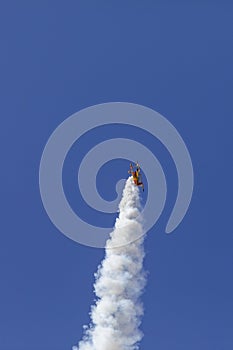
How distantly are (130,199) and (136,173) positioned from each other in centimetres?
591

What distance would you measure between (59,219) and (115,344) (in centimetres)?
2620

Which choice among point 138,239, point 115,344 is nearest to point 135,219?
point 138,239

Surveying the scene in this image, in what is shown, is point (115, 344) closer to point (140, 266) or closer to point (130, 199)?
point (140, 266)

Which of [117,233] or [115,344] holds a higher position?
[117,233]

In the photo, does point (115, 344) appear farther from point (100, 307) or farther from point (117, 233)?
point (117, 233)

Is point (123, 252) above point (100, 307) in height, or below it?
above

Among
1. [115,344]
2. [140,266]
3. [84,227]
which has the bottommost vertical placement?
[115,344]

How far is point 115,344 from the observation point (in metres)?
124

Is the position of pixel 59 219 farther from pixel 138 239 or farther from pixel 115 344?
pixel 115 344

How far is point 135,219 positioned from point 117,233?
4518 mm

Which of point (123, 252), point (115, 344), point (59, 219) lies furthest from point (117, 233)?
point (115, 344)

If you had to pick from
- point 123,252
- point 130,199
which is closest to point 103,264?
point 123,252

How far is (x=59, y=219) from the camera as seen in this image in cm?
13038

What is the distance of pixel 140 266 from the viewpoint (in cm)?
12750
